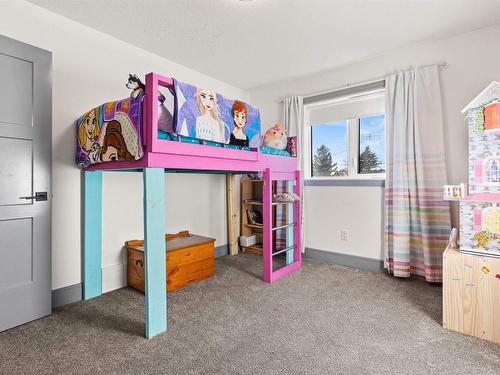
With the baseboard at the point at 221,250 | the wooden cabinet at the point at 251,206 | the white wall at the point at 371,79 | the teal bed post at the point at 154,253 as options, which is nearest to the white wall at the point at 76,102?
the baseboard at the point at 221,250

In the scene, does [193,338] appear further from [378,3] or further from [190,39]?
[378,3]

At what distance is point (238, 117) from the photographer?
210cm

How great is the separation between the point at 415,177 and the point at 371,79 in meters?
1.09

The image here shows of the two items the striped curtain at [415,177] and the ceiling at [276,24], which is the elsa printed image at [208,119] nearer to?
the ceiling at [276,24]

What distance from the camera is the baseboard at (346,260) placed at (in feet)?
9.29

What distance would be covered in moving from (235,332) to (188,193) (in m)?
1.76

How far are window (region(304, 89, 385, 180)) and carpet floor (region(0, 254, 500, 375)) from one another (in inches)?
51.1

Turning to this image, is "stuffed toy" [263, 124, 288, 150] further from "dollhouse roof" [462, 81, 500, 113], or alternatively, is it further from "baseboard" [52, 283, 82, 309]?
"baseboard" [52, 283, 82, 309]

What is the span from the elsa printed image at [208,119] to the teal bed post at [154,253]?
39 centimetres

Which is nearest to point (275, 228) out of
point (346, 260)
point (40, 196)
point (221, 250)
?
point (346, 260)

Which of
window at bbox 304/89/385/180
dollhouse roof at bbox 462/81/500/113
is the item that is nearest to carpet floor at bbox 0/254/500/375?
window at bbox 304/89/385/180

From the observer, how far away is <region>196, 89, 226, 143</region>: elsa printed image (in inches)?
70.4

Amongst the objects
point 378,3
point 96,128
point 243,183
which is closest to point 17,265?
point 96,128

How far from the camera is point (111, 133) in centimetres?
176
